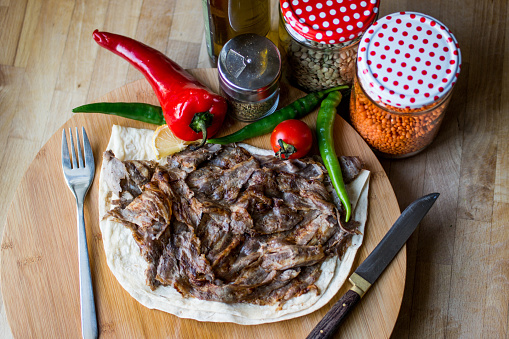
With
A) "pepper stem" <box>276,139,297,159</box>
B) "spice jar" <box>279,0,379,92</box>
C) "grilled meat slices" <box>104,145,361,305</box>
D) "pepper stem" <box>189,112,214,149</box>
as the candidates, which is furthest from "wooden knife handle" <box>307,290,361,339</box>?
"spice jar" <box>279,0,379,92</box>

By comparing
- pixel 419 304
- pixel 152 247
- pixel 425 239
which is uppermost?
pixel 152 247

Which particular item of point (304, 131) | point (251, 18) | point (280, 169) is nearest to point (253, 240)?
point (280, 169)

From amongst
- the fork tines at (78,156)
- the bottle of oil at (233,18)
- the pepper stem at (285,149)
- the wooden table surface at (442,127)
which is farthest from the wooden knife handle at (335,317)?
the bottle of oil at (233,18)

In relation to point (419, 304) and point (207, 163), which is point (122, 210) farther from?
point (419, 304)

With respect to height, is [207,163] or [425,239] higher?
[207,163]

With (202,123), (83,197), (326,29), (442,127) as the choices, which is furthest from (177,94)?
(442,127)

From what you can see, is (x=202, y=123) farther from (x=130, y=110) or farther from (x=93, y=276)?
(x=93, y=276)
